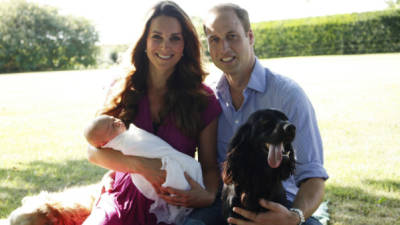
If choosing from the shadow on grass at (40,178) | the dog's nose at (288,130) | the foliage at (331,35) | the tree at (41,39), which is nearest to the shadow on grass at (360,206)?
the dog's nose at (288,130)

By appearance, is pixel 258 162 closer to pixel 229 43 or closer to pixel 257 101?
pixel 257 101

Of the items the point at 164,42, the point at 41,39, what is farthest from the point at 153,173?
the point at 41,39

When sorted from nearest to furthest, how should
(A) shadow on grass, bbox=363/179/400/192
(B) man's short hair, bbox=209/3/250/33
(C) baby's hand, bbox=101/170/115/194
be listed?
(B) man's short hair, bbox=209/3/250/33 < (C) baby's hand, bbox=101/170/115/194 < (A) shadow on grass, bbox=363/179/400/192

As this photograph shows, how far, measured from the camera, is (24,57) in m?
32.5

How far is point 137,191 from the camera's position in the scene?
10.8 ft

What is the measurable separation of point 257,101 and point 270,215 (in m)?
1.02

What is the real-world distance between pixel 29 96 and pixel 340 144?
41.6ft

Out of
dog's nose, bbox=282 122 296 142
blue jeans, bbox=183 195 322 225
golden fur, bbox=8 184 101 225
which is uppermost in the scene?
dog's nose, bbox=282 122 296 142

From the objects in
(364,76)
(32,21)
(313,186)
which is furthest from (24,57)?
(313,186)

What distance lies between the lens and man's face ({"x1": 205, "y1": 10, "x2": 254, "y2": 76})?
10.9 feet

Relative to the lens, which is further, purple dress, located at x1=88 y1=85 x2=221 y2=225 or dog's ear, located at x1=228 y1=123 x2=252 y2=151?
purple dress, located at x1=88 y1=85 x2=221 y2=225

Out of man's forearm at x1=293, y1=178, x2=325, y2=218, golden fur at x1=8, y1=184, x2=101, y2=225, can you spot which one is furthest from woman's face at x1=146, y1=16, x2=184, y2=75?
man's forearm at x1=293, y1=178, x2=325, y2=218

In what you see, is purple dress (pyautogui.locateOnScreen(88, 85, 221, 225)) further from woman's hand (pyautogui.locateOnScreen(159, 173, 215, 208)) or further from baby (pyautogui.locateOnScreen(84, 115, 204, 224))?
woman's hand (pyautogui.locateOnScreen(159, 173, 215, 208))

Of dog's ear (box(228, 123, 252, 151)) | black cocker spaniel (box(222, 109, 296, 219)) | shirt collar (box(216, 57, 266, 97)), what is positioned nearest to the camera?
black cocker spaniel (box(222, 109, 296, 219))
